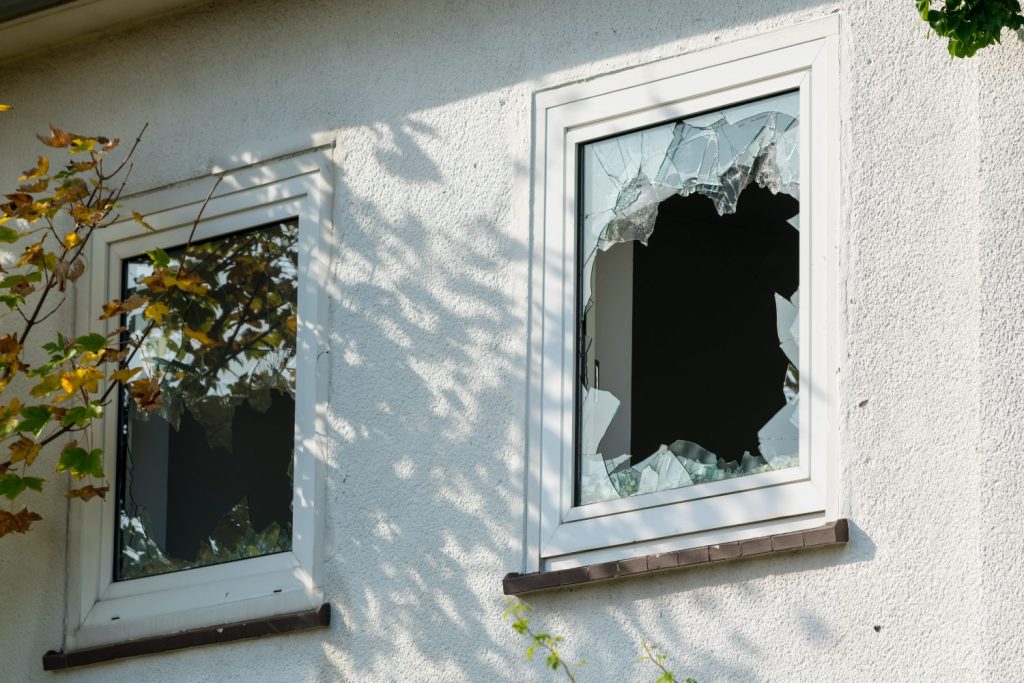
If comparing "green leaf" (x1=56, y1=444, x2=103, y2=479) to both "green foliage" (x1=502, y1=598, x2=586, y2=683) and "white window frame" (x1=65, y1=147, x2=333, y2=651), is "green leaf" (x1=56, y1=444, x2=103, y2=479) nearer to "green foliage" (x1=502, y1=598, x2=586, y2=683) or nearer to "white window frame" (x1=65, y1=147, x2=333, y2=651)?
"white window frame" (x1=65, y1=147, x2=333, y2=651)

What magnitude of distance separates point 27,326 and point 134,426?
1.90 ft

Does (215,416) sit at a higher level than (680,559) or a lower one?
higher

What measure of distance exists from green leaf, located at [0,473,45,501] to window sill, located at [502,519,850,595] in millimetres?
1970

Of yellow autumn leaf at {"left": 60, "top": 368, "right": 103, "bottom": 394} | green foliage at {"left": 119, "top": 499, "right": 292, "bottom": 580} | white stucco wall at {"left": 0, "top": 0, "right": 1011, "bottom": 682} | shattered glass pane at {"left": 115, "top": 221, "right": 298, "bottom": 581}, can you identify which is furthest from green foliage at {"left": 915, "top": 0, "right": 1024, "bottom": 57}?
yellow autumn leaf at {"left": 60, "top": 368, "right": 103, "bottom": 394}

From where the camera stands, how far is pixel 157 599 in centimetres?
670

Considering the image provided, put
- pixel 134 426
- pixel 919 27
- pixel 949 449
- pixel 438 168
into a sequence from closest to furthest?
1. pixel 949 449
2. pixel 919 27
3. pixel 438 168
4. pixel 134 426

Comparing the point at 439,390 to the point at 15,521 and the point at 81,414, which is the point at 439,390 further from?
the point at 15,521

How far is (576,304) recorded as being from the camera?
6012mm

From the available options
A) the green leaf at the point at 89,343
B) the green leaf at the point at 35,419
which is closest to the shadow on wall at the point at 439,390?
the green leaf at the point at 89,343

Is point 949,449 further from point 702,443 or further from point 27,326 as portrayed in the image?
point 27,326

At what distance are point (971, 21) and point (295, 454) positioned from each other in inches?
114

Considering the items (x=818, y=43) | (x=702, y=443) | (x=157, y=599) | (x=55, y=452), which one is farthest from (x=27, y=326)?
(x=818, y=43)

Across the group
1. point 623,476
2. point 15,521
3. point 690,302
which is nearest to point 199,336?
point 15,521

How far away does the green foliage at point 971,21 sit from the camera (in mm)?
5066
